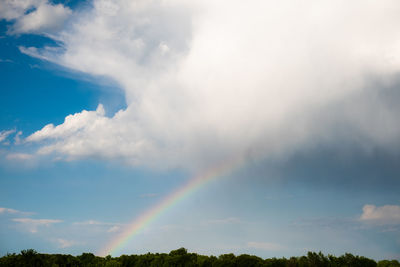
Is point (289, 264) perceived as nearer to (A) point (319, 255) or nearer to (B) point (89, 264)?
(A) point (319, 255)

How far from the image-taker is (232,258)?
125250 millimetres

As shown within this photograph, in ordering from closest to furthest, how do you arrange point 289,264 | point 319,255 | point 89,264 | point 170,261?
point 289,264 < point 319,255 < point 170,261 < point 89,264

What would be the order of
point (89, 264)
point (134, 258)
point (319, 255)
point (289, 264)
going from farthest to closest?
point (89, 264)
point (134, 258)
point (319, 255)
point (289, 264)

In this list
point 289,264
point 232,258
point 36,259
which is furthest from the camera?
point 232,258

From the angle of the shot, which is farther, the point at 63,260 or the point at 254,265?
the point at 63,260

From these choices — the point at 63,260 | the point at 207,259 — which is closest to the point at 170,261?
the point at 207,259

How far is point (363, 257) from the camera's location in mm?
111875

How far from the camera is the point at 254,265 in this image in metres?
115

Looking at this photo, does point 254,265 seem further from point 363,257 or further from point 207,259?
point 363,257

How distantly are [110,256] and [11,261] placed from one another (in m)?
75.2

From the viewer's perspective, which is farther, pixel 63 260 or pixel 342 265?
pixel 63 260

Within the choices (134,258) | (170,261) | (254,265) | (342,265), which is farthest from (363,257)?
(134,258)

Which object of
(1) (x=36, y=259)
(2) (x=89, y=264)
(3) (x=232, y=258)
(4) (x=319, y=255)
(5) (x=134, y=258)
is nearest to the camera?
(1) (x=36, y=259)

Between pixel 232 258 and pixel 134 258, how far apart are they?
50.3 meters
